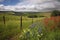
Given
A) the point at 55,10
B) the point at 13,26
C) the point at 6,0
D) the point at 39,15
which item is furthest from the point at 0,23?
the point at 55,10

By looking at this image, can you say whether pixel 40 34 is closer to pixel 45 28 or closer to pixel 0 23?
pixel 45 28

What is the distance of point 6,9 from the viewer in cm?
130

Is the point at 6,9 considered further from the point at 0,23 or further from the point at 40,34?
the point at 40,34

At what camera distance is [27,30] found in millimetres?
1292

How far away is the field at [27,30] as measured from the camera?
127 centimetres

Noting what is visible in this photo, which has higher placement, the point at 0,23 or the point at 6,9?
the point at 6,9

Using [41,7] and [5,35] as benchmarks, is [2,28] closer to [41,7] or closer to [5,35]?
[5,35]

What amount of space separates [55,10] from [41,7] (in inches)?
7.1

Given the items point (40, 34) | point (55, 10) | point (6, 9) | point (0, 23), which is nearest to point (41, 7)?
point (55, 10)

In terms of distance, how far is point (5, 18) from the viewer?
1310 mm

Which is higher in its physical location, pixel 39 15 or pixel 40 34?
pixel 39 15

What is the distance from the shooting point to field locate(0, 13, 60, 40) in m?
1.27

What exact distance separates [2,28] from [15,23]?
0.18 meters

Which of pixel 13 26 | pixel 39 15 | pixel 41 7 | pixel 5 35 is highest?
pixel 41 7
